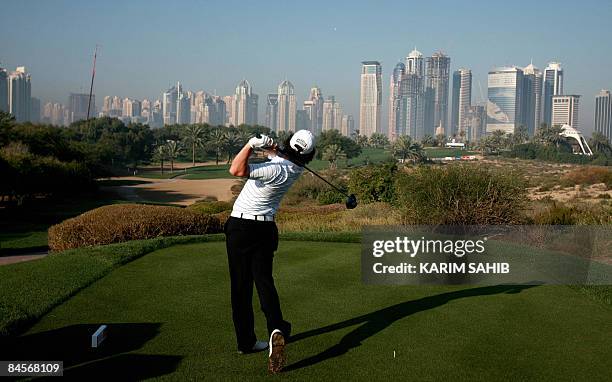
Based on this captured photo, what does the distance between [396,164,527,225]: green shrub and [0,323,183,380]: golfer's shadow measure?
11720mm

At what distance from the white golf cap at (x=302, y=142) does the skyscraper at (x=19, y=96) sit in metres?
134

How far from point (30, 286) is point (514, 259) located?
6941 millimetres

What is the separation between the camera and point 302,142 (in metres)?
5.42

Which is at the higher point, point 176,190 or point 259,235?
point 259,235

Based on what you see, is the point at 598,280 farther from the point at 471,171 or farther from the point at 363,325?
the point at 471,171

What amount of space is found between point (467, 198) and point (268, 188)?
39.8ft

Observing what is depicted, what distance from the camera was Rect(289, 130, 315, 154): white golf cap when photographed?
5422mm

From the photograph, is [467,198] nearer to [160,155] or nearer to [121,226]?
[121,226]

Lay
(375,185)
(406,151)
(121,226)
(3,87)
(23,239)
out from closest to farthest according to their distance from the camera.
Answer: (121,226) → (23,239) → (375,185) → (406,151) → (3,87)

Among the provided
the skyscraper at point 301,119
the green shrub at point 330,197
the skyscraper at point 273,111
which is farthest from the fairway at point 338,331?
the skyscraper at point 273,111

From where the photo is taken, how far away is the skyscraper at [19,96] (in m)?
129

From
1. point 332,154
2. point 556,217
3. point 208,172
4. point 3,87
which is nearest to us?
point 556,217

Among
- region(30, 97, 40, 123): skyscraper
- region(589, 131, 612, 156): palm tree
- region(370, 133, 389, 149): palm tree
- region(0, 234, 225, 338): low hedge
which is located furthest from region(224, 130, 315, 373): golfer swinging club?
region(30, 97, 40, 123): skyscraper

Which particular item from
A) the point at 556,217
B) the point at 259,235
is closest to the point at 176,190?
the point at 556,217
